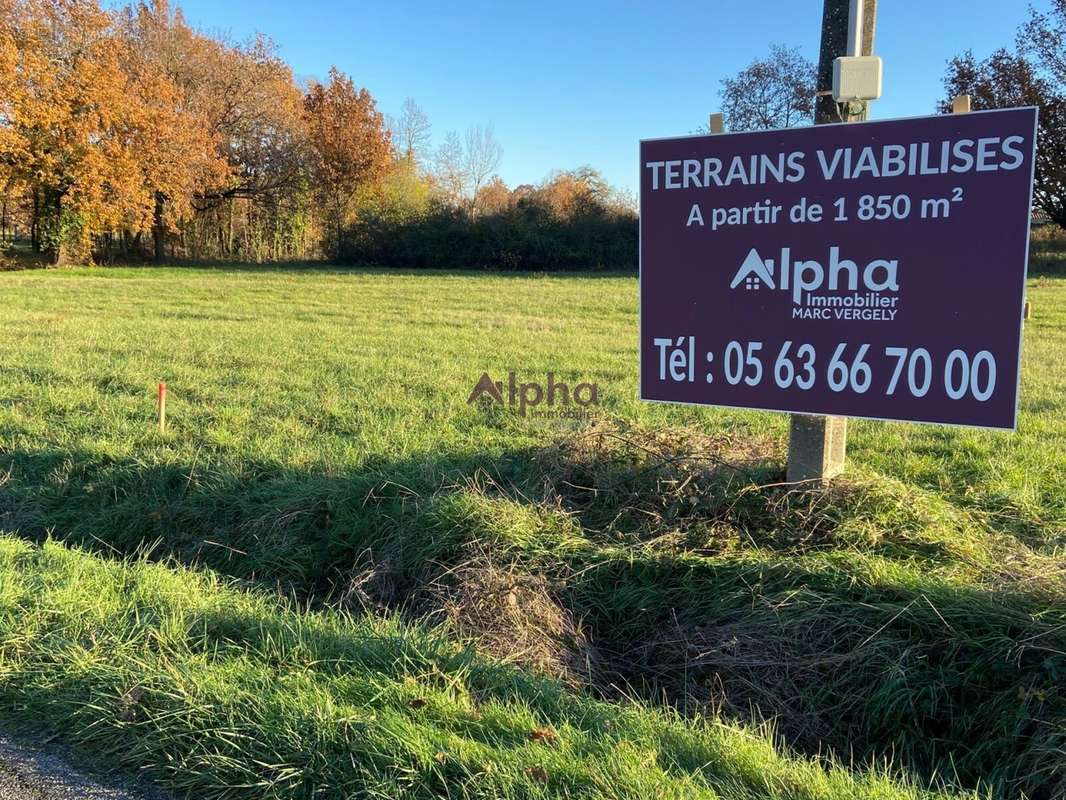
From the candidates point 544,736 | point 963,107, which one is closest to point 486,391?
point 963,107

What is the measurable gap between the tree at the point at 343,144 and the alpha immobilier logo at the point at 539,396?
34228 millimetres

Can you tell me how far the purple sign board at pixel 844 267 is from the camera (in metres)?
3.87

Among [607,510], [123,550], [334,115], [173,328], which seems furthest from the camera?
[334,115]

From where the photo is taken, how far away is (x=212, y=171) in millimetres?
35719

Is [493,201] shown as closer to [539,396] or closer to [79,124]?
[79,124]

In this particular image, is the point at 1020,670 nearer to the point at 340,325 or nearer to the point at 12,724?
the point at 12,724

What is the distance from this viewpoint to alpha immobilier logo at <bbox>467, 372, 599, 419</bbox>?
777cm

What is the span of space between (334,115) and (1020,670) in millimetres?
45582

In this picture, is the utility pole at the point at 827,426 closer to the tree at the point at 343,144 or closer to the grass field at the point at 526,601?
the grass field at the point at 526,601

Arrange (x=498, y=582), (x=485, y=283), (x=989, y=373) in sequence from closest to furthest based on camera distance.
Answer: (x=989, y=373) < (x=498, y=582) < (x=485, y=283)

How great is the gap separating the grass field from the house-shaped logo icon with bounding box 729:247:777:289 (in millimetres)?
1264

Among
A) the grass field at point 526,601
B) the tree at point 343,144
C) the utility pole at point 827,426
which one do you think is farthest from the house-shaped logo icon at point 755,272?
the tree at point 343,144

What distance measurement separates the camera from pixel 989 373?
3.93 m

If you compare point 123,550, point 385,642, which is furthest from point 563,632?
point 123,550
